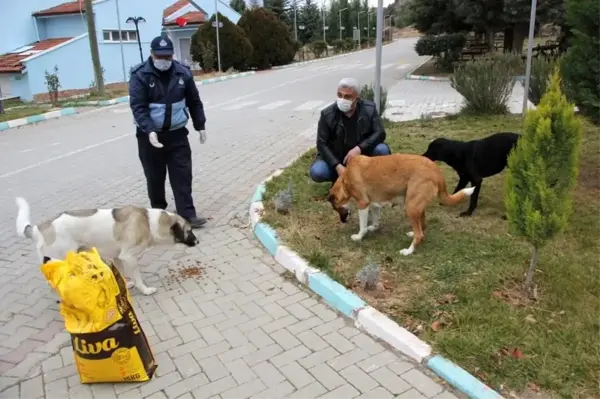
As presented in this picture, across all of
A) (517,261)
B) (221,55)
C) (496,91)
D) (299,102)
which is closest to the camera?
(517,261)

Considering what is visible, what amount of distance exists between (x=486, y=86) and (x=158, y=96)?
26.4 feet

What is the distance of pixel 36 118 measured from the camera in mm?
14242

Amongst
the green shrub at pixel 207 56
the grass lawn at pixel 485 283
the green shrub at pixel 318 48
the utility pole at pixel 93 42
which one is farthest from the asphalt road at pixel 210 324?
the green shrub at pixel 318 48

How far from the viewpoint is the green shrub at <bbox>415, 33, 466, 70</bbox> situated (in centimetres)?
2270

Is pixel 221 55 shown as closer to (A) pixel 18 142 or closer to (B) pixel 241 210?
(A) pixel 18 142

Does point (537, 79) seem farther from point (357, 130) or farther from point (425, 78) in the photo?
point (425, 78)

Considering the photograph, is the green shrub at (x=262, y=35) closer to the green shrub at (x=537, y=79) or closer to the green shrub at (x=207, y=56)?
the green shrub at (x=207, y=56)

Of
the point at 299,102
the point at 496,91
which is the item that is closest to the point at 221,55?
the point at 299,102

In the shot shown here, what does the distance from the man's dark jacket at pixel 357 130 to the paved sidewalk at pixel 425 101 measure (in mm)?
6300

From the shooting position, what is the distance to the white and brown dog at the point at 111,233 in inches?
148

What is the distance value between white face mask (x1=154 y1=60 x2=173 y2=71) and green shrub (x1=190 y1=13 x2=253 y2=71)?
26.1 meters

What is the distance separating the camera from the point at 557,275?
3.89m

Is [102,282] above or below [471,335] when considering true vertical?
above

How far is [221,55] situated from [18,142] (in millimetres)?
20205
